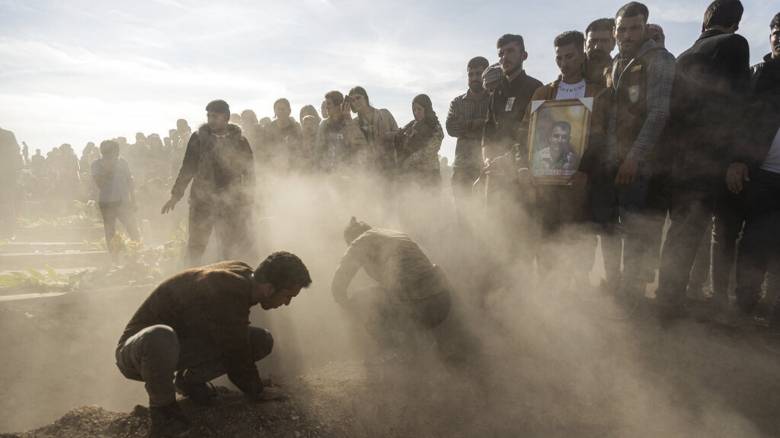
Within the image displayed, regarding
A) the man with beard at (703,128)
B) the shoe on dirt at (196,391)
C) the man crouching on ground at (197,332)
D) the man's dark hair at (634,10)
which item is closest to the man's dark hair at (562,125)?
the man with beard at (703,128)

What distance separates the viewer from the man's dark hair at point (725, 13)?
3506mm

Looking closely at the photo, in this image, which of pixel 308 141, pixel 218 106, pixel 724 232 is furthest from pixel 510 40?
pixel 308 141

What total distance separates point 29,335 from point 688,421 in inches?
244

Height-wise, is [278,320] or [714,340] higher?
[714,340]

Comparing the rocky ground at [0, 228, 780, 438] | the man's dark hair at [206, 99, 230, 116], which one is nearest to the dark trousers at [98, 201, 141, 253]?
the rocky ground at [0, 228, 780, 438]

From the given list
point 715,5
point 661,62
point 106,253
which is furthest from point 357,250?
point 106,253

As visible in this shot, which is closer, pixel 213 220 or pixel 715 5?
pixel 715 5

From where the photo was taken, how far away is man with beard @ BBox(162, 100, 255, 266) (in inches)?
225

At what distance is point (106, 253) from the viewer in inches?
346

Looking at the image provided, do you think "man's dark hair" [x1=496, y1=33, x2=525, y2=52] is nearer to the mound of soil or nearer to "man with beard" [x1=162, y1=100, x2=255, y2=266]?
"man with beard" [x1=162, y1=100, x2=255, y2=266]

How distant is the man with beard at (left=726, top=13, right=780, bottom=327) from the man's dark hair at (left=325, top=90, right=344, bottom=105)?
460 centimetres

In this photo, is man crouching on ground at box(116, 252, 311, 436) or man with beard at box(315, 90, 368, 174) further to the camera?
man with beard at box(315, 90, 368, 174)

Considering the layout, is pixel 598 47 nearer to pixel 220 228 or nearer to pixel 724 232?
pixel 724 232

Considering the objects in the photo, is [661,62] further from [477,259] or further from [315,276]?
[315,276]
